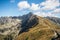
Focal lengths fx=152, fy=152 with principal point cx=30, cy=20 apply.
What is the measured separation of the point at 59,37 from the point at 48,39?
604 inches

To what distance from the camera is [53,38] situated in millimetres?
190250

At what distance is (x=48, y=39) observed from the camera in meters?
198

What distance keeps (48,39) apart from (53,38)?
377 inches

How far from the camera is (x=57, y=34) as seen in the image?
648 ft

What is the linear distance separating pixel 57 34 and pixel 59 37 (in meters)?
8.07

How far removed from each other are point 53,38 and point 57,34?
10.6 meters

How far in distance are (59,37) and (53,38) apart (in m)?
7.62

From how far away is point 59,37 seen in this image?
190 meters
